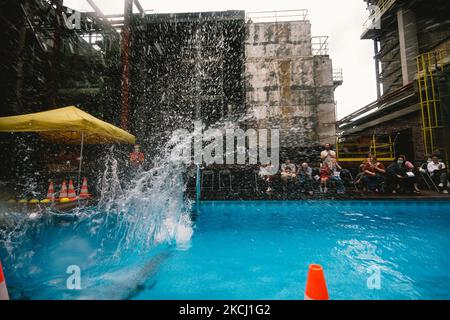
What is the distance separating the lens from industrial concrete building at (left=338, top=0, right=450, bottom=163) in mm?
9820

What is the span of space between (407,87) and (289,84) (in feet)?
20.9

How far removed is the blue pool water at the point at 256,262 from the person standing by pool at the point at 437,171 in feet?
12.4

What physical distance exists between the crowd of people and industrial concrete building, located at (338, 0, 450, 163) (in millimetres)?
1701

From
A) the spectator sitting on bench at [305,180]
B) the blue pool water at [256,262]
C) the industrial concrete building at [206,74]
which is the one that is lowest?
the blue pool water at [256,262]

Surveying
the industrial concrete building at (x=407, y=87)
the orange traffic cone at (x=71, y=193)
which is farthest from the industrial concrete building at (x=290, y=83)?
the orange traffic cone at (x=71, y=193)

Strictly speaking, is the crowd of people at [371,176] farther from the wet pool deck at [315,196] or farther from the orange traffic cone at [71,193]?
the orange traffic cone at [71,193]

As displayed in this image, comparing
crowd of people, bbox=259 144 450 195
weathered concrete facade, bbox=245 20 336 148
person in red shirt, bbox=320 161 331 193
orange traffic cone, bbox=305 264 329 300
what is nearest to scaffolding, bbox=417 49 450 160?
crowd of people, bbox=259 144 450 195

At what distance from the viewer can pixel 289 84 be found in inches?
569

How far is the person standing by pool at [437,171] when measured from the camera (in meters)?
7.84

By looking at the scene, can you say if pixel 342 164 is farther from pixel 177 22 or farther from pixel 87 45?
pixel 87 45

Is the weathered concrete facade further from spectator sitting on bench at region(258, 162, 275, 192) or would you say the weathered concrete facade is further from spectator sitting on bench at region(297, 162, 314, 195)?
spectator sitting on bench at region(297, 162, 314, 195)

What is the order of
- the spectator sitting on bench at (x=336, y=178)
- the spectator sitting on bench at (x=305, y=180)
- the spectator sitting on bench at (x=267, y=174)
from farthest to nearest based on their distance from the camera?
the spectator sitting on bench at (x=267, y=174) → the spectator sitting on bench at (x=305, y=180) → the spectator sitting on bench at (x=336, y=178)

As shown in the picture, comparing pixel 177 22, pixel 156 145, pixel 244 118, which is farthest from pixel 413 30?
pixel 156 145
